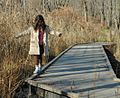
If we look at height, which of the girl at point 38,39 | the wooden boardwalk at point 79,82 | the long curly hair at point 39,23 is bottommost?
the wooden boardwalk at point 79,82

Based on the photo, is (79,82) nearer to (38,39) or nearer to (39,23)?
(38,39)

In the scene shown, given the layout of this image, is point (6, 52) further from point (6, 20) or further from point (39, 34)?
point (39, 34)

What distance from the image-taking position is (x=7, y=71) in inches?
225

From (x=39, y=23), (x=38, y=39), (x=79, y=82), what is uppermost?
(x=39, y=23)

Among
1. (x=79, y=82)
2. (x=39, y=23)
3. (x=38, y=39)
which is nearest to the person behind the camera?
(x=79, y=82)

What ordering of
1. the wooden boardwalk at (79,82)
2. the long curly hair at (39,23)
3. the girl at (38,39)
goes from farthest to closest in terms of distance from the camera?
1. the girl at (38,39)
2. the long curly hair at (39,23)
3. the wooden boardwalk at (79,82)

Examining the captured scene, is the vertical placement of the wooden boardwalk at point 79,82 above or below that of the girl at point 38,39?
below

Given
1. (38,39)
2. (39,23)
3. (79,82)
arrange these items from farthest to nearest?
(38,39) → (39,23) → (79,82)

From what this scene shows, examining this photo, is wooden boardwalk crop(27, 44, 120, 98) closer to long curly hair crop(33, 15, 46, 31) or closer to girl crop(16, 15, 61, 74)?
girl crop(16, 15, 61, 74)

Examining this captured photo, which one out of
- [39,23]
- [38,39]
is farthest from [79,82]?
[39,23]

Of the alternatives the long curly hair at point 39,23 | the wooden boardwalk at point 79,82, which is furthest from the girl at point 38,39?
the wooden boardwalk at point 79,82

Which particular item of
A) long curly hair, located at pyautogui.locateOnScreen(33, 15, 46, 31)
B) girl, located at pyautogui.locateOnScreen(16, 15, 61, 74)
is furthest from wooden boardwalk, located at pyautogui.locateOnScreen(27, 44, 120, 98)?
long curly hair, located at pyautogui.locateOnScreen(33, 15, 46, 31)

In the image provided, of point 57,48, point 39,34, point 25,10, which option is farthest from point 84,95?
point 57,48

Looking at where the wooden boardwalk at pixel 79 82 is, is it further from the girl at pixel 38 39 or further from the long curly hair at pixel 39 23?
the long curly hair at pixel 39 23
